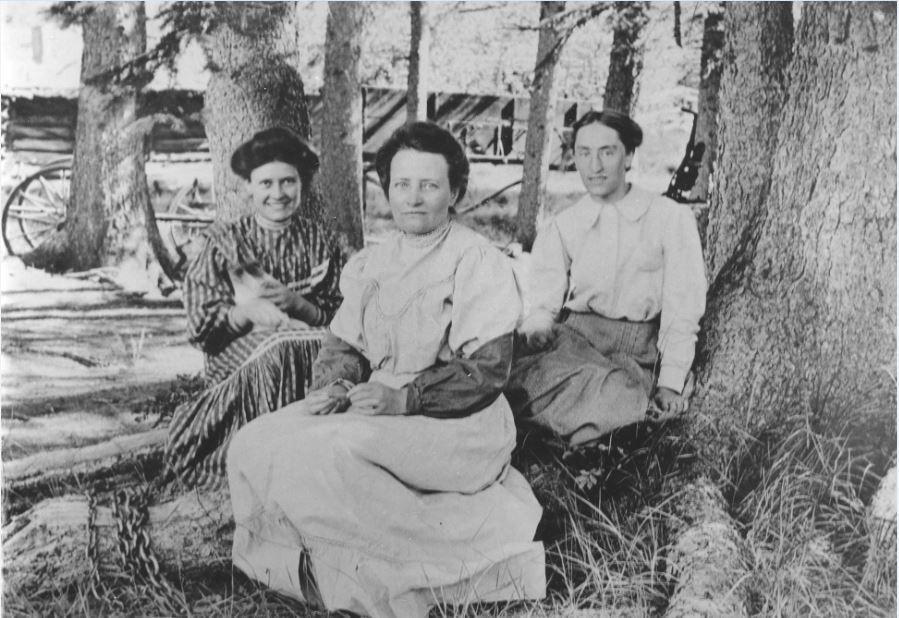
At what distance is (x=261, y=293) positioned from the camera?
2.94 m

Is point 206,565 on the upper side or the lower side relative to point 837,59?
lower

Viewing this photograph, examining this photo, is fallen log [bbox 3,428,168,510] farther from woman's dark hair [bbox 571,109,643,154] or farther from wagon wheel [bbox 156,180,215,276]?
woman's dark hair [bbox 571,109,643,154]

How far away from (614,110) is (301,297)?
1.32 m

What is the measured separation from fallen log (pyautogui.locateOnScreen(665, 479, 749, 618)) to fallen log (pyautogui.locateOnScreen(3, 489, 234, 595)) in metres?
1.59

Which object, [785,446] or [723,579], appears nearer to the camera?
[723,579]

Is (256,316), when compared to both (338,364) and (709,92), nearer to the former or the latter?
(338,364)

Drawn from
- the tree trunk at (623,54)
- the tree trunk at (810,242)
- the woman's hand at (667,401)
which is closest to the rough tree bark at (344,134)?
the tree trunk at (623,54)

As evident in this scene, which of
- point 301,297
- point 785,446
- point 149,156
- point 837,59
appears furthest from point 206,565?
point 837,59

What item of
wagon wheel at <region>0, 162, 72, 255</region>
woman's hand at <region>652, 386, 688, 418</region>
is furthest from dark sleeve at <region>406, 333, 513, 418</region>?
wagon wheel at <region>0, 162, 72, 255</region>

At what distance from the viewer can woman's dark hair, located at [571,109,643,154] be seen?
293 centimetres

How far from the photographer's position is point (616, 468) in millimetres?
2918

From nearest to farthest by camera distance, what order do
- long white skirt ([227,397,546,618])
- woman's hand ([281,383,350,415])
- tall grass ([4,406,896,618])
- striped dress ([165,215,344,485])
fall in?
long white skirt ([227,397,546,618]) → woman's hand ([281,383,350,415]) → tall grass ([4,406,896,618]) → striped dress ([165,215,344,485])

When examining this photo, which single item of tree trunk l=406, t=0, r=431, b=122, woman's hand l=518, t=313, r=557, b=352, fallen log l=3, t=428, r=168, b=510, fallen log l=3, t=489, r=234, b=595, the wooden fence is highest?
tree trunk l=406, t=0, r=431, b=122

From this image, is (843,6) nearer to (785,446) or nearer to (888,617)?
(785,446)
